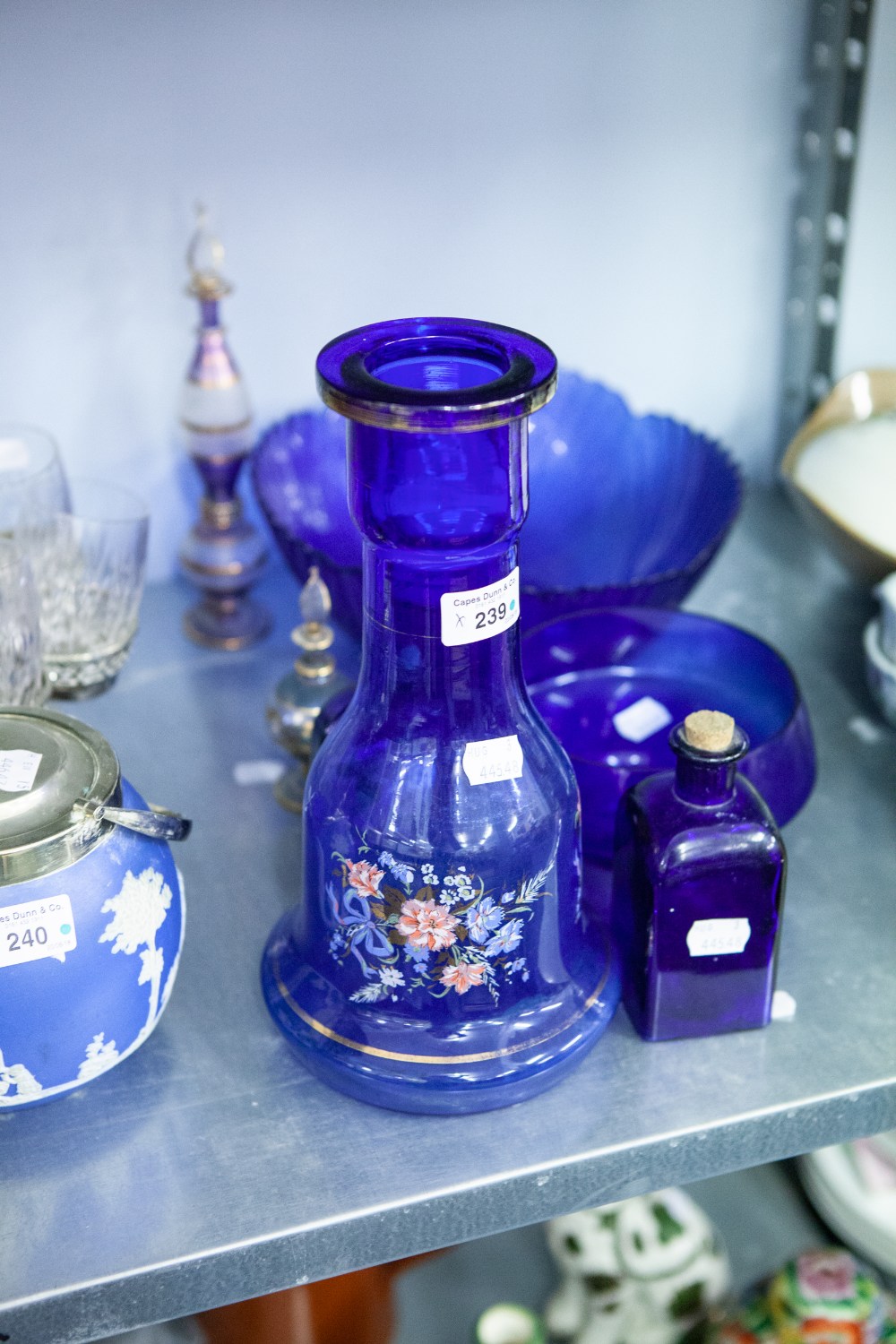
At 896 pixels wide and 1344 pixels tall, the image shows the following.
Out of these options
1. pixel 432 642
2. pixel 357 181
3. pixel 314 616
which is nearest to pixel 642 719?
pixel 314 616

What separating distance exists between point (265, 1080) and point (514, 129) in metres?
0.70

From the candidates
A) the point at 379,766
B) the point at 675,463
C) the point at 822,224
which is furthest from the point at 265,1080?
the point at 822,224

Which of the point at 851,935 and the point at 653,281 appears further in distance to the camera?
the point at 653,281

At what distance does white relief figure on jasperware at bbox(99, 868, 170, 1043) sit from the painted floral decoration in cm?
8

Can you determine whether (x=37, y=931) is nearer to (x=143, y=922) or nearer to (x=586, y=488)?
(x=143, y=922)

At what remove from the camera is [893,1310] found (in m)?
1.08

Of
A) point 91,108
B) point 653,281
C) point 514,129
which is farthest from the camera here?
point 653,281

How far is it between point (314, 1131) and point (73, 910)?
17 centimetres

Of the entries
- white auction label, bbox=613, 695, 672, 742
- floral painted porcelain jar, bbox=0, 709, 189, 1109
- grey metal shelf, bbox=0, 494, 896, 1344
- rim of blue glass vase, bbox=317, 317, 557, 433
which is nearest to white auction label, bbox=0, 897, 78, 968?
floral painted porcelain jar, bbox=0, 709, 189, 1109

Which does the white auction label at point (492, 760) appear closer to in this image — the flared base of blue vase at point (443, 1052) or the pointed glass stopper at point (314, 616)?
the flared base of blue vase at point (443, 1052)

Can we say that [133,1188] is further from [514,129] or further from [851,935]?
[514,129]

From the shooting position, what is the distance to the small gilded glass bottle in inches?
26.5

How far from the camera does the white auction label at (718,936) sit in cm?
69

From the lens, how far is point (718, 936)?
0.70m
